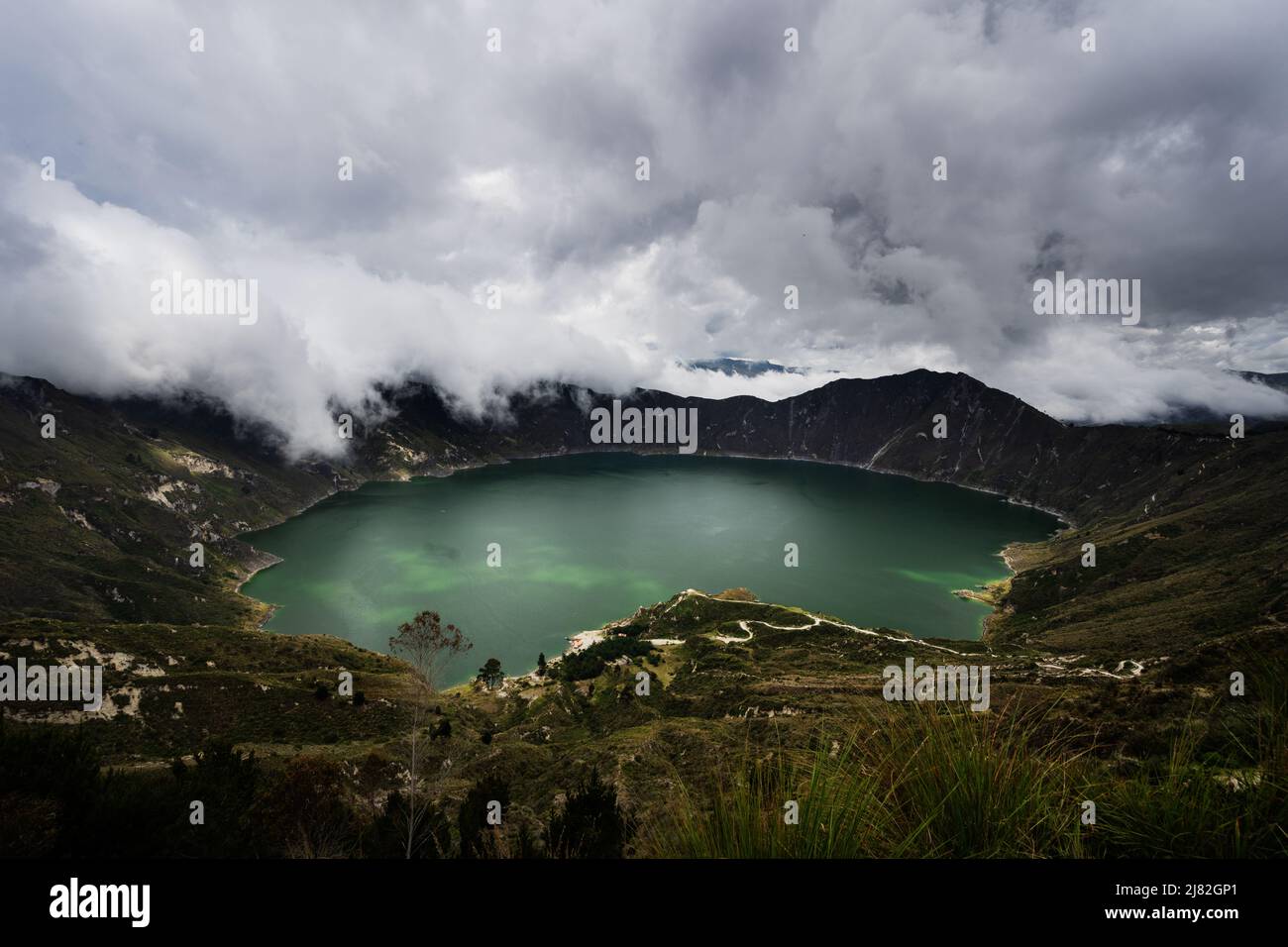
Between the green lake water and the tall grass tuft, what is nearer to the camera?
the tall grass tuft

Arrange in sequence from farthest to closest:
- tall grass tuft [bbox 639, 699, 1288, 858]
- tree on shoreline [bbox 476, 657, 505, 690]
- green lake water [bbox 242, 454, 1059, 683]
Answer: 1. green lake water [bbox 242, 454, 1059, 683]
2. tree on shoreline [bbox 476, 657, 505, 690]
3. tall grass tuft [bbox 639, 699, 1288, 858]

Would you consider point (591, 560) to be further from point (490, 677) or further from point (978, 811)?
point (978, 811)

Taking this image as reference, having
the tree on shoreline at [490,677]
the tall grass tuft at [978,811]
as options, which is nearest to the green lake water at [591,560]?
the tree on shoreline at [490,677]

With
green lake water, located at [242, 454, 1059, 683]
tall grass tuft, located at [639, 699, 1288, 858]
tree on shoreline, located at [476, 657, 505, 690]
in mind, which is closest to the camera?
tall grass tuft, located at [639, 699, 1288, 858]

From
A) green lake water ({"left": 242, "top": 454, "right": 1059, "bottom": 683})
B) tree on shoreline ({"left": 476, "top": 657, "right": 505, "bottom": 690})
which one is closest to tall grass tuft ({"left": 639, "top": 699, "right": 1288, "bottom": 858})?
tree on shoreline ({"left": 476, "top": 657, "right": 505, "bottom": 690})

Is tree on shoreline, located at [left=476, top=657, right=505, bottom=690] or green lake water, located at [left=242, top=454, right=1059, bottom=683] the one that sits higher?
green lake water, located at [left=242, top=454, right=1059, bottom=683]

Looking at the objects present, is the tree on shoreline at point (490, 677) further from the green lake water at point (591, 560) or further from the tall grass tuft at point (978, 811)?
the tall grass tuft at point (978, 811)

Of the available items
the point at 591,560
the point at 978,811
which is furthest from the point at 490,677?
the point at 978,811

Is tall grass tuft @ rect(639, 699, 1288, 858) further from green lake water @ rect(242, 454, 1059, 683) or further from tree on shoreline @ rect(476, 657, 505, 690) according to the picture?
green lake water @ rect(242, 454, 1059, 683)

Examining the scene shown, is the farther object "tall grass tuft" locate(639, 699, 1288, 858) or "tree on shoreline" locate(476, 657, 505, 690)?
"tree on shoreline" locate(476, 657, 505, 690)
